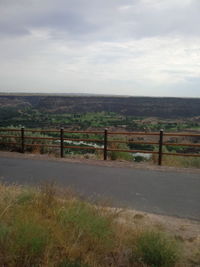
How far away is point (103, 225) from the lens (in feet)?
12.9

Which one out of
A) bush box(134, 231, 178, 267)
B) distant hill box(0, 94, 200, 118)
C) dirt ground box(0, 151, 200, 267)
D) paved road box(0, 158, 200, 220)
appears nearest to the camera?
bush box(134, 231, 178, 267)

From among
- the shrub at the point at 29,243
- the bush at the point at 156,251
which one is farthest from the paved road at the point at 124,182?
the shrub at the point at 29,243

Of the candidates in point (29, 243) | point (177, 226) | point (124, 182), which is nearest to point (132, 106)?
point (124, 182)

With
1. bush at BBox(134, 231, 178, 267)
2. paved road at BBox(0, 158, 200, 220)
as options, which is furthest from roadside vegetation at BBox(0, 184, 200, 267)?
paved road at BBox(0, 158, 200, 220)

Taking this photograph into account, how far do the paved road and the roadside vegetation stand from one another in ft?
4.77

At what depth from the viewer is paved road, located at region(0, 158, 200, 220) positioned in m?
5.82

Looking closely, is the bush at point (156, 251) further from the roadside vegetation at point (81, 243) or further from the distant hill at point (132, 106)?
the distant hill at point (132, 106)

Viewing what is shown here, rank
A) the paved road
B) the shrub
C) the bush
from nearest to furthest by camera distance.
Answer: the shrub → the bush → the paved road

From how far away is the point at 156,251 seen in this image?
3.52 metres

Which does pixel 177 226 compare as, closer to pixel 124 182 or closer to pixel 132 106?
pixel 124 182

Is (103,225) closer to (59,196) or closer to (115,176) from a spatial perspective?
(59,196)

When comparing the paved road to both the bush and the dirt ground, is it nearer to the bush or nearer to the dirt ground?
the dirt ground

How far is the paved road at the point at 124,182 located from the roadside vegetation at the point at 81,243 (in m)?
1.45

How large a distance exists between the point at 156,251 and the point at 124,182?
390 cm
